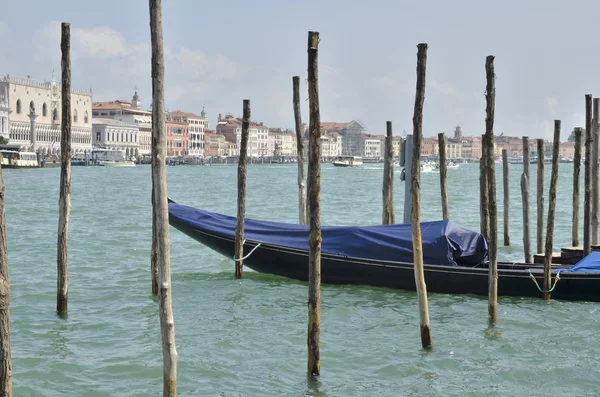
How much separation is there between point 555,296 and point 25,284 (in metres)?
4.54

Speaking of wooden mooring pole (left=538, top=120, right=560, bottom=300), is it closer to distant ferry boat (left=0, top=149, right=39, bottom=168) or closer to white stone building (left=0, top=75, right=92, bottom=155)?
distant ferry boat (left=0, top=149, right=39, bottom=168)

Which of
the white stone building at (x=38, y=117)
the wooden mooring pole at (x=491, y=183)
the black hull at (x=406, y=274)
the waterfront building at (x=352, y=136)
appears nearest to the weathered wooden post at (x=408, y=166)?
the black hull at (x=406, y=274)

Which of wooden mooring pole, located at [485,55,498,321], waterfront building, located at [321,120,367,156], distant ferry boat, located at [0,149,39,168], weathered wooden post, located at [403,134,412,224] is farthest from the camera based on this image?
waterfront building, located at [321,120,367,156]

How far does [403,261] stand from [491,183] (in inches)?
51.4

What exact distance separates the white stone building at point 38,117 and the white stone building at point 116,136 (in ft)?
6.74

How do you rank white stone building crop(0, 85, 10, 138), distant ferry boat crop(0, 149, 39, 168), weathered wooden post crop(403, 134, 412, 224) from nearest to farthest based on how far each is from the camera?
weathered wooden post crop(403, 134, 412, 224) < distant ferry boat crop(0, 149, 39, 168) < white stone building crop(0, 85, 10, 138)

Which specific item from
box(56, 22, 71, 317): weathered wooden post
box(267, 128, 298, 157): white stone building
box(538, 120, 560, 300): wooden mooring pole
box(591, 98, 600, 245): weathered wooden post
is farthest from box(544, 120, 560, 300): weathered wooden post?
box(267, 128, 298, 157): white stone building

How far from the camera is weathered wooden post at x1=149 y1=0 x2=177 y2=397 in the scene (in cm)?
394

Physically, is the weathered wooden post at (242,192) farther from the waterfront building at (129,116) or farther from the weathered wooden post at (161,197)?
the waterfront building at (129,116)

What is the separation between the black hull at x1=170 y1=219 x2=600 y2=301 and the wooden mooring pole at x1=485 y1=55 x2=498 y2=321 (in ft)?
2.40

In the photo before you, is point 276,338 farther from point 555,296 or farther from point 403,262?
point 555,296

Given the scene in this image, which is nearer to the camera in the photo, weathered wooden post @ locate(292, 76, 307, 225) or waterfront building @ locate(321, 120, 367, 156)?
weathered wooden post @ locate(292, 76, 307, 225)

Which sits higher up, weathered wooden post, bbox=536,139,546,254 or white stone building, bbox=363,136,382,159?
white stone building, bbox=363,136,382,159

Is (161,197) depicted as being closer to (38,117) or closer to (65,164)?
(65,164)
